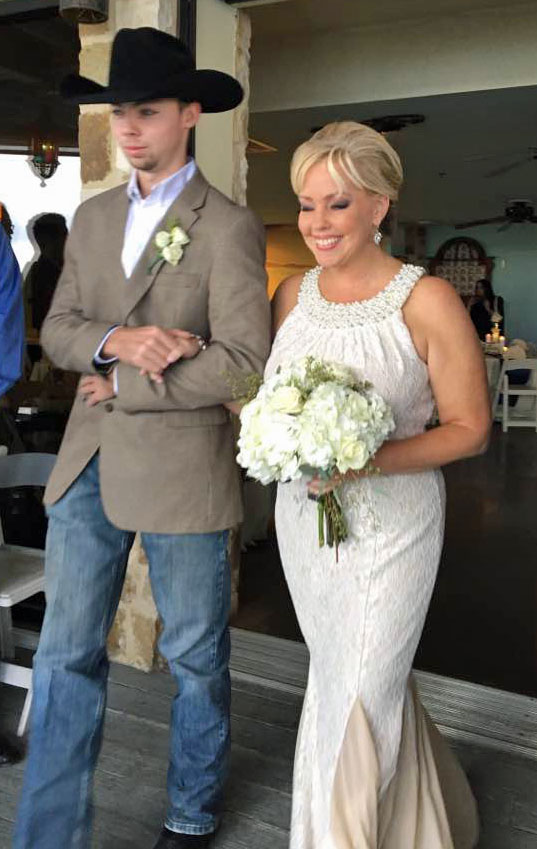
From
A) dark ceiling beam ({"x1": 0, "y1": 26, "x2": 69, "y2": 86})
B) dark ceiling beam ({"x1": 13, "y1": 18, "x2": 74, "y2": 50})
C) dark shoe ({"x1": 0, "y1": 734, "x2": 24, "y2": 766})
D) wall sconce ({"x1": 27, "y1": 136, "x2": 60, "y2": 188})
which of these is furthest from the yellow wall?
dark shoe ({"x1": 0, "y1": 734, "x2": 24, "y2": 766})

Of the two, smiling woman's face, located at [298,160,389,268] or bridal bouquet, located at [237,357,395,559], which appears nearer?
bridal bouquet, located at [237,357,395,559]

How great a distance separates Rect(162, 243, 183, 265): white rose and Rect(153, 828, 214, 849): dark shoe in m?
1.50

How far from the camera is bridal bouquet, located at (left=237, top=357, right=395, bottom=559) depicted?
5.13 ft

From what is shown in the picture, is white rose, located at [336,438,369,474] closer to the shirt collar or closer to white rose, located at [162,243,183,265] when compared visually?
white rose, located at [162,243,183,265]

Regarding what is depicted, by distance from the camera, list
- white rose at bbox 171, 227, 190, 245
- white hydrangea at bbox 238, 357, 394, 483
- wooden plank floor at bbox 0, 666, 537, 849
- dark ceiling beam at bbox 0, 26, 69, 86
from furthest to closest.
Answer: dark ceiling beam at bbox 0, 26, 69, 86 < wooden plank floor at bbox 0, 666, 537, 849 < white rose at bbox 171, 227, 190, 245 < white hydrangea at bbox 238, 357, 394, 483

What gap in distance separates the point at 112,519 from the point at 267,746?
1282mm

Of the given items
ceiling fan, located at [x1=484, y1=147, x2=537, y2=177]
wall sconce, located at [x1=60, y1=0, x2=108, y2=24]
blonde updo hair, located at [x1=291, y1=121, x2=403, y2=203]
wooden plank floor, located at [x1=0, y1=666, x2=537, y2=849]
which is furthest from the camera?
ceiling fan, located at [x1=484, y1=147, x2=537, y2=177]

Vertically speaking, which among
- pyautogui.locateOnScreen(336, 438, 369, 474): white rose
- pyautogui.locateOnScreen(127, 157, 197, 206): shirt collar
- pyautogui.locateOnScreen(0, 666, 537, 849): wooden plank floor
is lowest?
pyautogui.locateOnScreen(0, 666, 537, 849): wooden plank floor

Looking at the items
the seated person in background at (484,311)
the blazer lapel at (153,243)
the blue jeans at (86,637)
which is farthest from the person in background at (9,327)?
the seated person in background at (484,311)

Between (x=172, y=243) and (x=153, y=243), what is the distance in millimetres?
72

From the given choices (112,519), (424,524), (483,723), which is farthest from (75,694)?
(483,723)

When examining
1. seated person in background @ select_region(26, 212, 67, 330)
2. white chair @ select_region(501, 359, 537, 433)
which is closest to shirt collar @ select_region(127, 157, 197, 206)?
seated person in background @ select_region(26, 212, 67, 330)

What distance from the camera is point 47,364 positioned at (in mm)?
4168

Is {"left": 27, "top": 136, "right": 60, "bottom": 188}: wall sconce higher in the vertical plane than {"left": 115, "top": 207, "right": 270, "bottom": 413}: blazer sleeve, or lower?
higher
